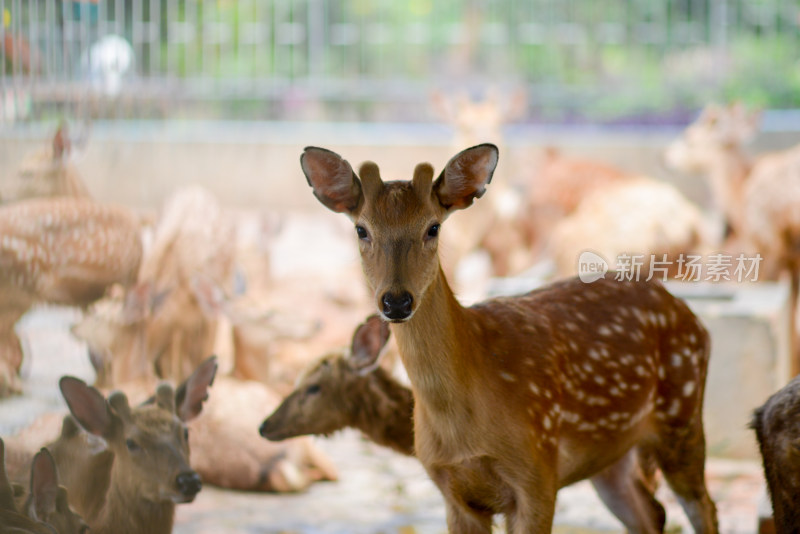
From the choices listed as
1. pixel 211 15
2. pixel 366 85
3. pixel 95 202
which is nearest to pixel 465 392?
pixel 95 202

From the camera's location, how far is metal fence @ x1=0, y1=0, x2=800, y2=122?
11.1m

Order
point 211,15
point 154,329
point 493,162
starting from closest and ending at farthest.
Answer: point 493,162
point 154,329
point 211,15

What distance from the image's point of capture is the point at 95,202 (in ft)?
17.9

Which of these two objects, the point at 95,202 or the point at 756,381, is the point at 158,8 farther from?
the point at 756,381

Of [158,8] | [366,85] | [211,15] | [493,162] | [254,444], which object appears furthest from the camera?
[366,85]

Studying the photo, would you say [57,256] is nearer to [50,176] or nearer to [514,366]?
[50,176]

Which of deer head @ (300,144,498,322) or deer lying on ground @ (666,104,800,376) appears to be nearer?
deer head @ (300,144,498,322)

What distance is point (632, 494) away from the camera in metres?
3.98

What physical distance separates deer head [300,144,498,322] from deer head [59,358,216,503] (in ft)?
2.98

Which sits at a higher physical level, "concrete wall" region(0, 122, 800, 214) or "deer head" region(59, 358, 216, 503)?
"concrete wall" region(0, 122, 800, 214)

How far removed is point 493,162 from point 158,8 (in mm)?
6191

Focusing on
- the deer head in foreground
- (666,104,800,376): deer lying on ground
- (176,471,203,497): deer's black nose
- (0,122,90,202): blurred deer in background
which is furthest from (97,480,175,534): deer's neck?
(666,104,800,376): deer lying on ground

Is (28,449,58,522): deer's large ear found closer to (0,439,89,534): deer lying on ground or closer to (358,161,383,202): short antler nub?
(0,439,89,534): deer lying on ground

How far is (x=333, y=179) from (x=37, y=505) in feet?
4.29
